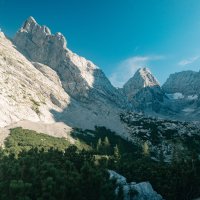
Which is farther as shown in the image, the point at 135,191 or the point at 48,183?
the point at 135,191

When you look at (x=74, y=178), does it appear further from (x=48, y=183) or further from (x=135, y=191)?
(x=135, y=191)

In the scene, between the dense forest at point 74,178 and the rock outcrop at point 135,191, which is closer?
the dense forest at point 74,178

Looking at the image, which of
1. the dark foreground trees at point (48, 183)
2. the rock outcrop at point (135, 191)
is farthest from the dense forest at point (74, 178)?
the rock outcrop at point (135, 191)

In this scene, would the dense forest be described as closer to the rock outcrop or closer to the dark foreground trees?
the dark foreground trees

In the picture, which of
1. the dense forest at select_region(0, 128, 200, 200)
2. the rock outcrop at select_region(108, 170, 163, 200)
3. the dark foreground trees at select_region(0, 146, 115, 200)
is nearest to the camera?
the dark foreground trees at select_region(0, 146, 115, 200)

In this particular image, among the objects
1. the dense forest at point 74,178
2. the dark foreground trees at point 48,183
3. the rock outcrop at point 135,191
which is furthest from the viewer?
the rock outcrop at point 135,191

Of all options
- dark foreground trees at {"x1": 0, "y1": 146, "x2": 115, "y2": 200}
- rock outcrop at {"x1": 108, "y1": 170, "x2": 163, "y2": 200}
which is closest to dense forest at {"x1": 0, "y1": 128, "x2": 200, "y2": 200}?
dark foreground trees at {"x1": 0, "y1": 146, "x2": 115, "y2": 200}

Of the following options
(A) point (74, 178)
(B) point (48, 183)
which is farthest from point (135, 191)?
(B) point (48, 183)

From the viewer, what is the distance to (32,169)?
6262 cm

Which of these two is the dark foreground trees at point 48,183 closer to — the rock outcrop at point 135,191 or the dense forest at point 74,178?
the dense forest at point 74,178

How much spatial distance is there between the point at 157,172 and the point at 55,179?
52.2 meters

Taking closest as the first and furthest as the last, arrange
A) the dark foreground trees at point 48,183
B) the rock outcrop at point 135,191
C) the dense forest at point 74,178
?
the dark foreground trees at point 48,183 < the dense forest at point 74,178 < the rock outcrop at point 135,191

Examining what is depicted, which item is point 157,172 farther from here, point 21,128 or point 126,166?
point 21,128

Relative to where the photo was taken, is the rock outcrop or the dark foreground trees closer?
the dark foreground trees
